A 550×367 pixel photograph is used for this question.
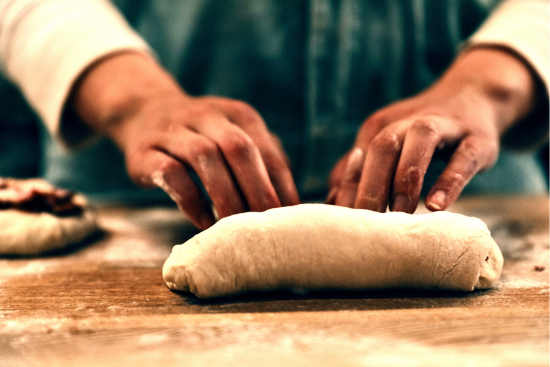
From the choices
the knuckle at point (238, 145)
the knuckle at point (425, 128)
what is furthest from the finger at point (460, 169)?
the knuckle at point (238, 145)

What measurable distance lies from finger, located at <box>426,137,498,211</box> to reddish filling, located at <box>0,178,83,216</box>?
3.62ft

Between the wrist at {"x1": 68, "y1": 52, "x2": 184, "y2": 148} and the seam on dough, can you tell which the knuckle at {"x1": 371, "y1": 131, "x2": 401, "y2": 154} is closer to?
the seam on dough

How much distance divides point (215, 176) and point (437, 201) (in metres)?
0.54

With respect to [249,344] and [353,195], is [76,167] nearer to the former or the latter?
[353,195]

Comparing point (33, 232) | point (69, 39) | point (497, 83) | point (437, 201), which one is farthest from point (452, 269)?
point (69, 39)

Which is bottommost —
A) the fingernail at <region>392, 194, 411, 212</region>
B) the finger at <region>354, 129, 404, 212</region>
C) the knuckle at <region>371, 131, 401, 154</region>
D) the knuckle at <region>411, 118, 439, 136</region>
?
the fingernail at <region>392, 194, 411, 212</region>

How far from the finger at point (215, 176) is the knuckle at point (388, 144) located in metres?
0.37

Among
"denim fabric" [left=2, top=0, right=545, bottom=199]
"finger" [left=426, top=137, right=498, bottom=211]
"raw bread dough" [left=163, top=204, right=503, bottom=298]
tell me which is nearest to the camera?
"raw bread dough" [left=163, top=204, right=503, bottom=298]

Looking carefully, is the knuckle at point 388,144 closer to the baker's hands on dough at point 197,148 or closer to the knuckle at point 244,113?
the baker's hands on dough at point 197,148

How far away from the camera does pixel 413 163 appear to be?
1075 mm

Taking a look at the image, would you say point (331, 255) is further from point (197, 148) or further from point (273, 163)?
point (197, 148)

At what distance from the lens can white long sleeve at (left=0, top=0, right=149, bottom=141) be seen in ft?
5.12

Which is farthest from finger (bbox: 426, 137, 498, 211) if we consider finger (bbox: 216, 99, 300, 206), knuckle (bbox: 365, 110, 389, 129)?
finger (bbox: 216, 99, 300, 206)

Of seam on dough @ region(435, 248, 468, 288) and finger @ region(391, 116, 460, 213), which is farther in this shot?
finger @ region(391, 116, 460, 213)
